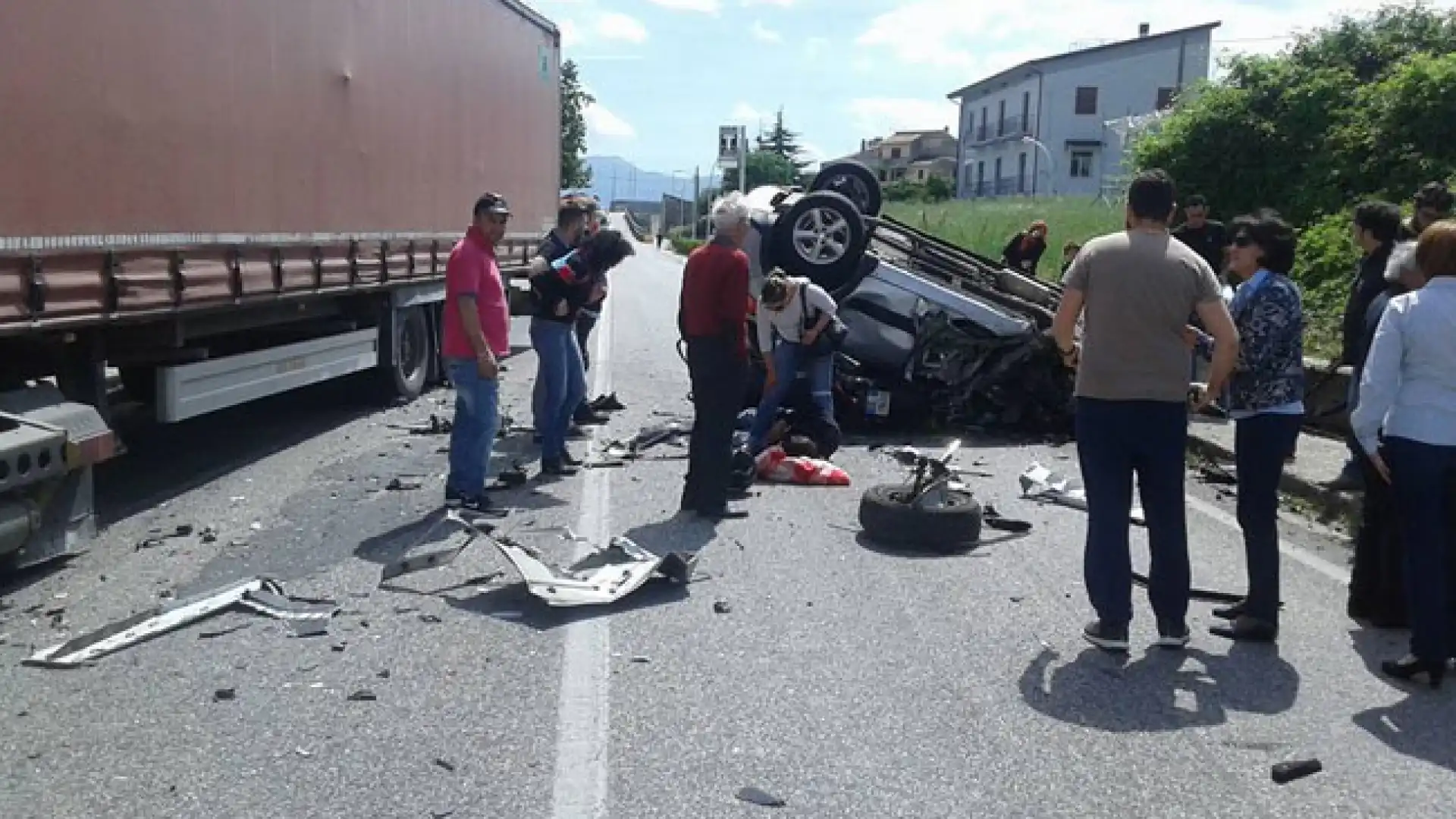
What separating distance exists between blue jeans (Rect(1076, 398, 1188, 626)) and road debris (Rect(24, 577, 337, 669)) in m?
3.35

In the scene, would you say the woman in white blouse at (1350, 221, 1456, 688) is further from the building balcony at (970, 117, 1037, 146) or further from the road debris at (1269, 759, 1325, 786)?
the building balcony at (970, 117, 1037, 146)

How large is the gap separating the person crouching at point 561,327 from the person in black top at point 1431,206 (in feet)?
17.0

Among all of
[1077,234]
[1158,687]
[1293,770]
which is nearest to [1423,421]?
[1158,687]

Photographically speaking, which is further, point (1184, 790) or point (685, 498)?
point (685, 498)

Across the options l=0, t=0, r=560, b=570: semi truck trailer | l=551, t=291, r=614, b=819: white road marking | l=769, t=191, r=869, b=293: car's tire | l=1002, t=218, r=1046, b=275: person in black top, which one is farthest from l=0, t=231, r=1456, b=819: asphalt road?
l=1002, t=218, r=1046, b=275: person in black top

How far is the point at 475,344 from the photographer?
829 centimetres

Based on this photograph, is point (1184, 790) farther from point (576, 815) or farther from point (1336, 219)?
point (1336, 219)

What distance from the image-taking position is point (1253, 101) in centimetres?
1991

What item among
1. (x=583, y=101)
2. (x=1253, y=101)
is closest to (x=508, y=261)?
(x=1253, y=101)

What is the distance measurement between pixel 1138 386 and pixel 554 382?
16.4ft

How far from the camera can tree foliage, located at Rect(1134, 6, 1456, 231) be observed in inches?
664

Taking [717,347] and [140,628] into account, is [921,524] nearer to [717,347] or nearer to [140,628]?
[717,347]

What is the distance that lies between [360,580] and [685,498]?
7.70 feet

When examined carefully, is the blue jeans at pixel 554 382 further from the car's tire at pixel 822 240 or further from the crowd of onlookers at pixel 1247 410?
the crowd of onlookers at pixel 1247 410
